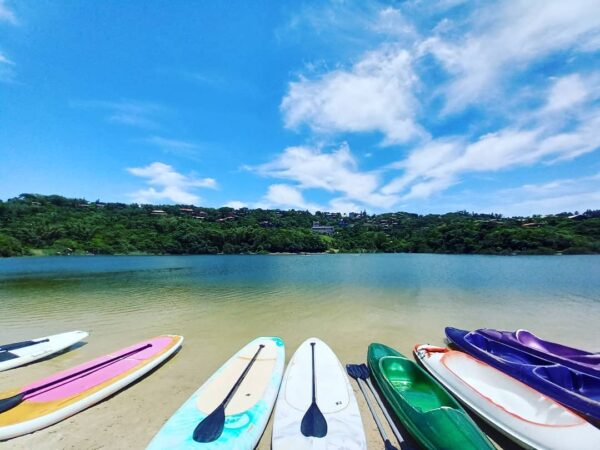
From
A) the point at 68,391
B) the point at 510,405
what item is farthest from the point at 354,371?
→ the point at 68,391

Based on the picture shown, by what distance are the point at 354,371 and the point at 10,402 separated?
7020 mm

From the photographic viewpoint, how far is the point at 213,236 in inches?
3762

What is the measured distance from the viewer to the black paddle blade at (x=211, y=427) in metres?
4.00

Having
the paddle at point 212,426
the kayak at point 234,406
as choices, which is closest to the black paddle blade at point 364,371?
the kayak at point 234,406

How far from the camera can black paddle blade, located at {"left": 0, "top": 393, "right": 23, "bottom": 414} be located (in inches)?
184

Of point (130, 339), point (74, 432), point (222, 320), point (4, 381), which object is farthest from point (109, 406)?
point (222, 320)

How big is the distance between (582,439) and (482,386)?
205 cm

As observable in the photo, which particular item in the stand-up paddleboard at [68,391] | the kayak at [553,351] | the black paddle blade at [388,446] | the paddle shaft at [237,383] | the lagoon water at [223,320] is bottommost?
the lagoon water at [223,320]

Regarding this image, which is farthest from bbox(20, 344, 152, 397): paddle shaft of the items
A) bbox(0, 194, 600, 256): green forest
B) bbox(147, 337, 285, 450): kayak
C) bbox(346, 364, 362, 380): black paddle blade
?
bbox(0, 194, 600, 256): green forest

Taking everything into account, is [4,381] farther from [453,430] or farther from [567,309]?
[567,309]

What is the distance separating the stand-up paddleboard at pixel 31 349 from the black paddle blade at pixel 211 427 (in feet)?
22.7

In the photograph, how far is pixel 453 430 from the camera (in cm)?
376

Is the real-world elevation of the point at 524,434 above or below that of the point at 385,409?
above

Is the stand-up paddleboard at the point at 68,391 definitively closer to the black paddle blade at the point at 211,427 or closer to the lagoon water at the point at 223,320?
the lagoon water at the point at 223,320
